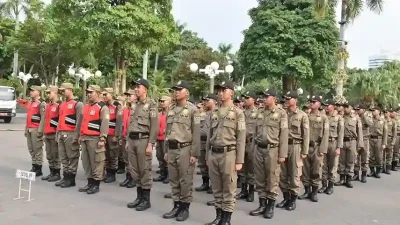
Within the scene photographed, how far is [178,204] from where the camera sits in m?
6.31

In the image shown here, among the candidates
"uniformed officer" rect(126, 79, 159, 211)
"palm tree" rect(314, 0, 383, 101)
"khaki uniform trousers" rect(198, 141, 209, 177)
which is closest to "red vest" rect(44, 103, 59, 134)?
"uniformed officer" rect(126, 79, 159, 211)

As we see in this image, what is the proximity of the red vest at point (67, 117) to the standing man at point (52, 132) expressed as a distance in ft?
1.35

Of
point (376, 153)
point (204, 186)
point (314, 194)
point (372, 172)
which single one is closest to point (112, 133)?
point (204, 186)

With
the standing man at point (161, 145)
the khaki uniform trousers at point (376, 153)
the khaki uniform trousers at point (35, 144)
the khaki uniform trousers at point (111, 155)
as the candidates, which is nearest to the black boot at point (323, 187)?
the standing man at point (161, 145)

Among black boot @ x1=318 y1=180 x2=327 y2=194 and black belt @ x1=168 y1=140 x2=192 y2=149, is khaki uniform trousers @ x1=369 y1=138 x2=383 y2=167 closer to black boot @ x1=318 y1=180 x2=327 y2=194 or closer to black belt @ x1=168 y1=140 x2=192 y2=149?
black boot @ x1=318 y1=180 x2=327 y2=194

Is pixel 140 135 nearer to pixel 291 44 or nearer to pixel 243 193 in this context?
pixel 243 193

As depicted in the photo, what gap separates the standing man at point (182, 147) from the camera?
20.0 ft

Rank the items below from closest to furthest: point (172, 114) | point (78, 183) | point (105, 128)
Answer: point (172, 114) → point (105, 128) → point (78, 183)

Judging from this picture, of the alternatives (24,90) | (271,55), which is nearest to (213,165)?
(271,55)

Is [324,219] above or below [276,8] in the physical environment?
below

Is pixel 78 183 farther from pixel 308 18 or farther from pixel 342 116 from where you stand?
pixel 308 18

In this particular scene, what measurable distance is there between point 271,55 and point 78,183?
66.4 ft

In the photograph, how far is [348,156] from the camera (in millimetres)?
9664

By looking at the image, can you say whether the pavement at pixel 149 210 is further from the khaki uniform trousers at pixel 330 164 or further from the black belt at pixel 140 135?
the black belt at pixel 140 135
